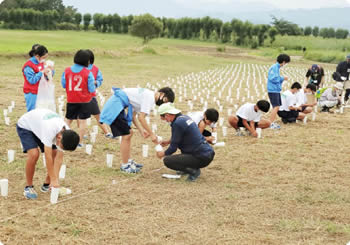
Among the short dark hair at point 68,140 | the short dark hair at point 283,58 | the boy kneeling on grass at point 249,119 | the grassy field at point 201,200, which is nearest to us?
the grassy field at point 201,200

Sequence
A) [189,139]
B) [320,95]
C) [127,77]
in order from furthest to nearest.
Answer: [127,77]
[320,95]
[189,139]

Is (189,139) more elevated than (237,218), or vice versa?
(189,139)

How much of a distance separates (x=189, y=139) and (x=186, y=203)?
3.41 ft

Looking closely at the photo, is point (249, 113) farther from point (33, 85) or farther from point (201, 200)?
point (33, 85)

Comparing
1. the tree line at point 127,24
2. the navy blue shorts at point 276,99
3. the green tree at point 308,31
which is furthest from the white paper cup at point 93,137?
the green tree at point 308,31

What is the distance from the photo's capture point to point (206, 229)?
4.27m

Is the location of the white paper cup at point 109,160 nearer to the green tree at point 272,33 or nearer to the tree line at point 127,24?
the tree line at point 127,24

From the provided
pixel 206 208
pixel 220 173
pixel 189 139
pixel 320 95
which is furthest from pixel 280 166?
pixel 320 95

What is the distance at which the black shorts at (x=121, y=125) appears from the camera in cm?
591

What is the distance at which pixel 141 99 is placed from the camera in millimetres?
5832

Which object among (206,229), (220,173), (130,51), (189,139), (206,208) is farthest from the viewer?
(130,51)

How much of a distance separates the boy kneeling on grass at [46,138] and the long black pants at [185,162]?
1609 mm

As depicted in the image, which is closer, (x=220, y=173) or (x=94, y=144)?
(x=220, y=173)

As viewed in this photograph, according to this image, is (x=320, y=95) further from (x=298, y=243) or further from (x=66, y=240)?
(x=66, y=240)
